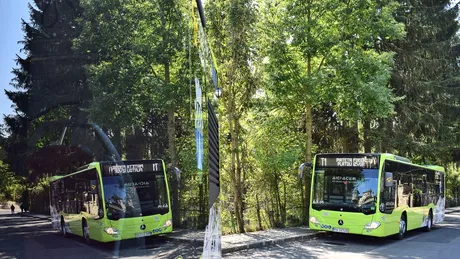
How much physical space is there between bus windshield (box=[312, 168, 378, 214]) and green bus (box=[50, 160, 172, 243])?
11003mm

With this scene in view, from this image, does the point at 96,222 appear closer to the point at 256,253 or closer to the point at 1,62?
the point at 1,62

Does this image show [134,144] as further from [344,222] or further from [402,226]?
[402,226]

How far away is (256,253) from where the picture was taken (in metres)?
10.8

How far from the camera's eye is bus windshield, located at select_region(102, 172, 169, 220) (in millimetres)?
1435

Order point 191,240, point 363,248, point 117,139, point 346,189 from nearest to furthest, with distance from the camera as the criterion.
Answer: point 117,139 → point 191,240 → point 363,248 → point 346,189

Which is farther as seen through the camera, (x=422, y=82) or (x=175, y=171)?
(x=422, y=82)

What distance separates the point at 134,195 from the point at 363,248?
10946mm

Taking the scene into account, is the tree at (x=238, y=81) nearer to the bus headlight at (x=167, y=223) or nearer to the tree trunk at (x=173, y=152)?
the tree trunk at (x=173, y=152)

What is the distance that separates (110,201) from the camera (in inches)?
56.9

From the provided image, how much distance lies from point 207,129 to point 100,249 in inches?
40.7

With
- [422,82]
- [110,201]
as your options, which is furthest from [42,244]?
[422,82]

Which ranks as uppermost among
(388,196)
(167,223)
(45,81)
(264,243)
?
(45,81)

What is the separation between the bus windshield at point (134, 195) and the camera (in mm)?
1435

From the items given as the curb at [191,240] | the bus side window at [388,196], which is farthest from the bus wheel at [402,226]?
the curb at [191,240]
